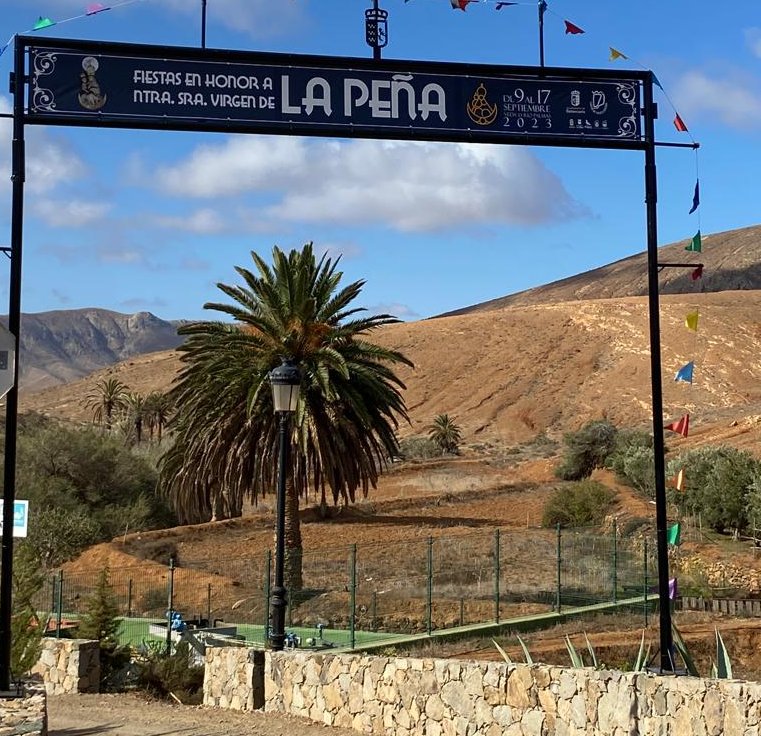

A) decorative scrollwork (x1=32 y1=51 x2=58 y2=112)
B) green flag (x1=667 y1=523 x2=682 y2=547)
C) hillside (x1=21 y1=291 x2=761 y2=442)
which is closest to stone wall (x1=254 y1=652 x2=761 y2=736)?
green flag (x1=667 y1=523 x2=682 y2=547)

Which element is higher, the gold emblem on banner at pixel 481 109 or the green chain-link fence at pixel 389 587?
the gold emblem on banner at pixel 481 109

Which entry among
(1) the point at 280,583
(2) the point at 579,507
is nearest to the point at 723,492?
(2) the point at 579,507

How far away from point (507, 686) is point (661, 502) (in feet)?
12.3

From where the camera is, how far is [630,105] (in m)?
13.8

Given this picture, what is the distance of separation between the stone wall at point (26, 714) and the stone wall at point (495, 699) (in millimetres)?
2828

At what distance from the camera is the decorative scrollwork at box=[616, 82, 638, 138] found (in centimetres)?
1378

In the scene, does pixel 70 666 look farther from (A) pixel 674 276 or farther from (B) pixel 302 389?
(A) pixel 674 276

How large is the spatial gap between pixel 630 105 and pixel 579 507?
25418 mm

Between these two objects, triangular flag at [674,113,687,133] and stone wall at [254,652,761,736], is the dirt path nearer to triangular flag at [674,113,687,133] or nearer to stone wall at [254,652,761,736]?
stone wall at [254,652,761,736]

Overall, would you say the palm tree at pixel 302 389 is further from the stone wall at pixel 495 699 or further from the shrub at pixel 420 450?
the shrub at pixel 420 450

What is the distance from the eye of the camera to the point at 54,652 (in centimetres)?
1575

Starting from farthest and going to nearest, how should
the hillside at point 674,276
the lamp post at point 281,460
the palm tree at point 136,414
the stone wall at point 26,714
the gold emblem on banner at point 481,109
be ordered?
the hillside at point 674,276 → the palm tree at point 136,414 → the lamp post at point 281,460 → the gold emblem on banner at point 481,109 → the stone wall at point 26,714

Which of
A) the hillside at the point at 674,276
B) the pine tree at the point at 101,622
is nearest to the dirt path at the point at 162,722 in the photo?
the pine tree at the point at 101,622

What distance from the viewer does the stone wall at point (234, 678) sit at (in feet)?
42.4
